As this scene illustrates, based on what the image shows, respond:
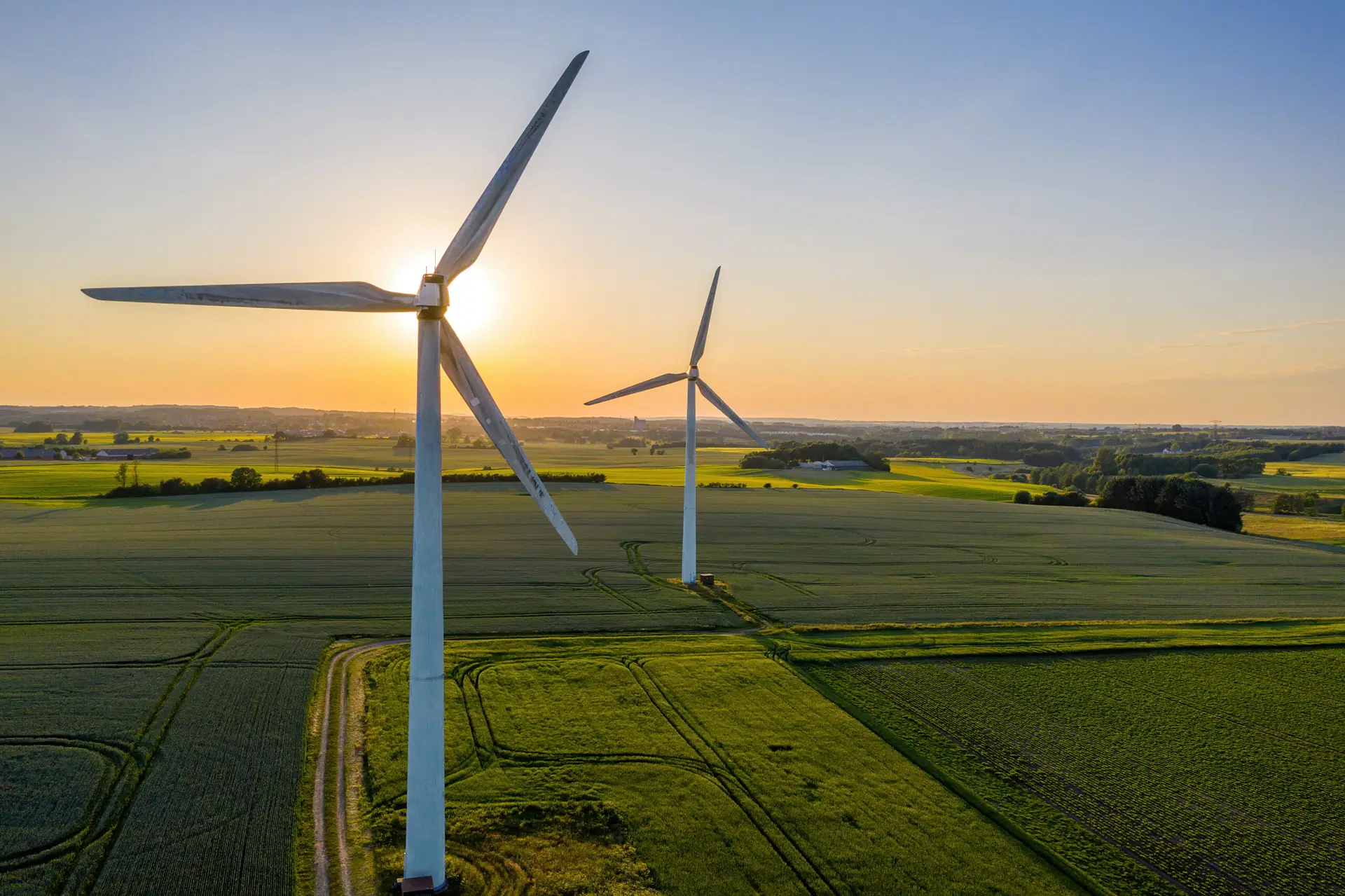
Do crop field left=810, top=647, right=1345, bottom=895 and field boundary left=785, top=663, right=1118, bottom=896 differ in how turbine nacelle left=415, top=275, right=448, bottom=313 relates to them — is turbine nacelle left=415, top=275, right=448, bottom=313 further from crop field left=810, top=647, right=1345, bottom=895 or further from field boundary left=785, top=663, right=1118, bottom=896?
crop field left=810, top=647, right=1345, bottom=895

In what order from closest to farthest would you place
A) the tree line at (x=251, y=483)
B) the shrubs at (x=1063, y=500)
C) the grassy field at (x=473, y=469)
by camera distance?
the tree line at (x=251, y=483), the grassy field at (x=473, y=469), the shrubs at (x=1063, y=500)

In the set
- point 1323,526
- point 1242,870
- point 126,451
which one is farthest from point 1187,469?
point 126,451

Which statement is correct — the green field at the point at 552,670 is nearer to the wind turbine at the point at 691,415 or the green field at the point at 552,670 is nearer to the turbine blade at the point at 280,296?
the wind turbine at the point at 691,415

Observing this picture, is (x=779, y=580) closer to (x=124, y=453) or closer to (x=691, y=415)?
(x=691, y=415)

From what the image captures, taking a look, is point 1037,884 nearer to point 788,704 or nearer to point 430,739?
point 788,704

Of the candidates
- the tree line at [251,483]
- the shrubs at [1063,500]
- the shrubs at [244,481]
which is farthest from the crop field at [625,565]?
the shrubs at [1063,500]

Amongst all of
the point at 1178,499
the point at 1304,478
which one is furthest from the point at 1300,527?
the point at 1304,478
